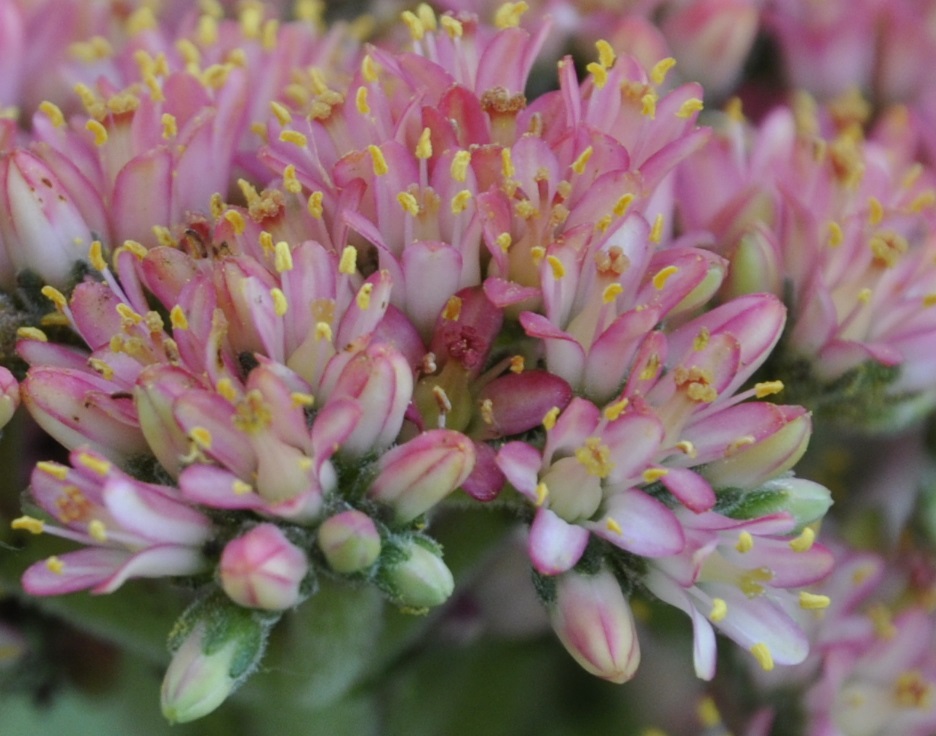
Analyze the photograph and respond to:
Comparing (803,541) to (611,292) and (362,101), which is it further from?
(362,101)

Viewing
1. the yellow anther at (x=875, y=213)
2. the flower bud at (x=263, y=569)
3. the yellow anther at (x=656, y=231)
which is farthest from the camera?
the yellow anther at (x=875, y=213)

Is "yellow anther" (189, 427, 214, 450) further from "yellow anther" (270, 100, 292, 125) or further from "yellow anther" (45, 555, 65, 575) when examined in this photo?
"yellow anther" (270, 100, 292, 125)

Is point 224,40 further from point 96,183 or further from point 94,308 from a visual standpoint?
point 94,308

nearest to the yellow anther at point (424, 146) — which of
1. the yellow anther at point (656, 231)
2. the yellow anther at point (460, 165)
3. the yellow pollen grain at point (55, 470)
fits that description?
the yellow anther at point (460, 165)

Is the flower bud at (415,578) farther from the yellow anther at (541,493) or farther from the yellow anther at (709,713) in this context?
the yellow anther at (709,713)

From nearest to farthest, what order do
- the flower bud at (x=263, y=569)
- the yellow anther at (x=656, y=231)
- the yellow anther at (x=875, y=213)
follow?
the flower bud at (x=263, y=569)
the yellow anther at (x=656, y=231)
the yellow anther at (x=875, y=213)

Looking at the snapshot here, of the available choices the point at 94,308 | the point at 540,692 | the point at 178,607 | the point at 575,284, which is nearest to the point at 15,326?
the point at 94,308

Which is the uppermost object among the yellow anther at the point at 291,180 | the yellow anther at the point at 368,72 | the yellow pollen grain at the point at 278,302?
the yellow anther at the point at 368,72

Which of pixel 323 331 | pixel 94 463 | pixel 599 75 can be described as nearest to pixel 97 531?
pixel 94 463
